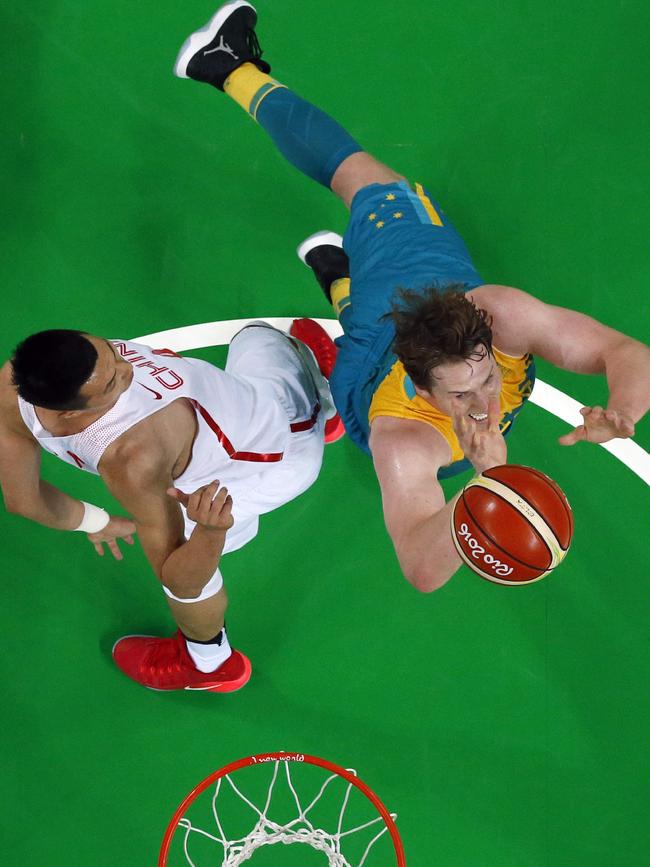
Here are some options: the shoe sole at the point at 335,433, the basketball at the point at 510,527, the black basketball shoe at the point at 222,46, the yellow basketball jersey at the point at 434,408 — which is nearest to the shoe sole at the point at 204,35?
the black basketball shoe at the point at 222,46

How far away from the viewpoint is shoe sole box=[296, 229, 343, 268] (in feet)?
15.5

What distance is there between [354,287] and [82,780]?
8.76ft

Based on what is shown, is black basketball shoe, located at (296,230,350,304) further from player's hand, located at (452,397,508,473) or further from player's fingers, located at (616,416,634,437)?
player's fingers, located at (616,416,634,437)

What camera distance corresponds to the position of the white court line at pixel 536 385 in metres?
4.65

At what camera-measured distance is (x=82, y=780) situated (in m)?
4.20

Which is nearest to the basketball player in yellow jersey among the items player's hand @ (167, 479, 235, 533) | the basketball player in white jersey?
the basketball player in white jersey

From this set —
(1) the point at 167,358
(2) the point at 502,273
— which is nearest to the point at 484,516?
(1) the point at 167,358

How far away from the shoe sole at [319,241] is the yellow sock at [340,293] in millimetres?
246

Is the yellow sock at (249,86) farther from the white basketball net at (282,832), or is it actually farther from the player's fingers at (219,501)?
the white basketball net at (282,832)

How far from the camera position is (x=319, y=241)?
4711 mm

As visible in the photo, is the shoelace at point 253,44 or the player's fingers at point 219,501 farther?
the shoelace at point 253,44

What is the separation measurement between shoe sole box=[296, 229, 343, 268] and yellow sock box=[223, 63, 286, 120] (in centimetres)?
69

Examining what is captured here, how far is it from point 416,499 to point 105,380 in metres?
1.17

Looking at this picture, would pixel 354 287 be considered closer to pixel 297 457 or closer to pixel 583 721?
pixel 297 457
